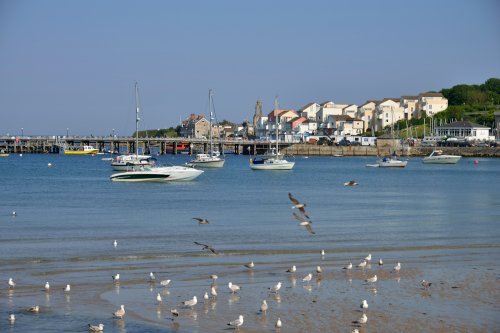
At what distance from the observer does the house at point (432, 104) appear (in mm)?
170500

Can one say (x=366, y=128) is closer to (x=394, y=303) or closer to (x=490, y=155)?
(x=490, y=155)

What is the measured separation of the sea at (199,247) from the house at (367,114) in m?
129

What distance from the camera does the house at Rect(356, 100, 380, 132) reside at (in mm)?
176375

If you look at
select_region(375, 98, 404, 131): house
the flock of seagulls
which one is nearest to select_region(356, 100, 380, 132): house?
select_region(375, 98, 404, 131): house

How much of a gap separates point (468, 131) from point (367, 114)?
120 feet

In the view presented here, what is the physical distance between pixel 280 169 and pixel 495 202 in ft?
127

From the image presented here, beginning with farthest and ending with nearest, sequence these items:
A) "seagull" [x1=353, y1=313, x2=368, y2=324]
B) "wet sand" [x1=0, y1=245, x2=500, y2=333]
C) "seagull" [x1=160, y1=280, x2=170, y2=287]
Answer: "seagull" [x1=160, y1=280, x2=170, y2=287], "wet sand" [x1=0, y1=245, x2=500, y2=333], "seagull" [x1=353, y1=313, x2=368, y2=324]

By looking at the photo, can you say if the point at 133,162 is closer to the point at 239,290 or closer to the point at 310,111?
the point at 239,290

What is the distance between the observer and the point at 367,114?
17825 centimetres

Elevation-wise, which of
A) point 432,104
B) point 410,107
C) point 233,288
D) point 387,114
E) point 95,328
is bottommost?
point 95,328

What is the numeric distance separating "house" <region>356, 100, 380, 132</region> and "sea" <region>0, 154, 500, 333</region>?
12855 cm

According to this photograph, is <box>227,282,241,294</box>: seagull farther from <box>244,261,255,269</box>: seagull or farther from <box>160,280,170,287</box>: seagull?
<box>244,261,255,269</box>: seagull

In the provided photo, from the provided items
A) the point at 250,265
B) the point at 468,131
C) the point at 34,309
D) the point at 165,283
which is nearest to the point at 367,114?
the point at 468,131

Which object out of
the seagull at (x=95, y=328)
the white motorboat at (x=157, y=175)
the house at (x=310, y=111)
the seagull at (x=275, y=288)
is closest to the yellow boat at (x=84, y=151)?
the house at (x=310, y=111)
